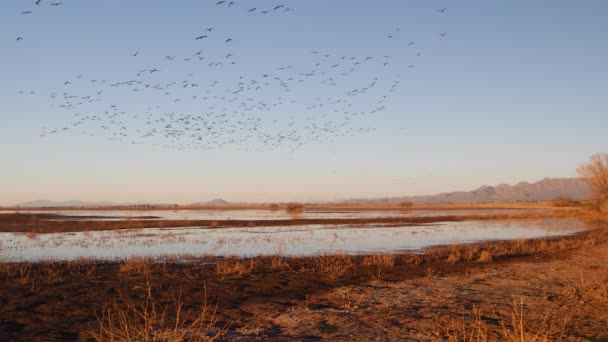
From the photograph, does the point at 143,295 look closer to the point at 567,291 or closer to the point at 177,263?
the point at 177,263

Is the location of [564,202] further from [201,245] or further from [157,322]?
[157,322]

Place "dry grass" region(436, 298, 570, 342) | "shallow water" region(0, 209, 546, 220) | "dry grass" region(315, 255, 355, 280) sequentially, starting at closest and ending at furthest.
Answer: "dry grass" region(436, 298, 570, 342)
"dry grass" region(315, 255, 355, 280)
"shallow water" region(0, 209, 546, 220)

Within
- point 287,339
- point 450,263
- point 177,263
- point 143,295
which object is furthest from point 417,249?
point 287,339

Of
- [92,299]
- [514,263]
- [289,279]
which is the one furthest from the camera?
[514,263]

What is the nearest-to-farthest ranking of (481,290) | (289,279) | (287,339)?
(287,339) < (481,290) < (289,279)

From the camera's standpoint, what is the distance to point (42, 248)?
91.8 ft

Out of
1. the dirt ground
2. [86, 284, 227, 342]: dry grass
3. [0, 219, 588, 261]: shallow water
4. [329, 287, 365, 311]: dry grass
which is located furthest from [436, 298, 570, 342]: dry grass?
[0, 219, 588, 261]: shallow water

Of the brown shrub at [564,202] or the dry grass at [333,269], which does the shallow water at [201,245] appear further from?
the brown shrub at [564,202]

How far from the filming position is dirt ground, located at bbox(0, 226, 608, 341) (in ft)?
30.8

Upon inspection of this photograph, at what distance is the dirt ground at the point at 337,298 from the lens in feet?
30.8

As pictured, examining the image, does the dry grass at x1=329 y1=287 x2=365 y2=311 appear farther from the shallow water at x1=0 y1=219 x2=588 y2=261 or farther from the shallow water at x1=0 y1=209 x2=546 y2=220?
the shallow water at x1=0 y1=209 x2=546 y2=220

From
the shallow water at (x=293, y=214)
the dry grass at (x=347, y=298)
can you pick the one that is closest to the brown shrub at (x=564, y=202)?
the shallow water at (x=293, y=214)

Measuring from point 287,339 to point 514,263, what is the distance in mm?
13722

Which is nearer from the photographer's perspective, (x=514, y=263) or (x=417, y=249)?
(x=514, y=263)
